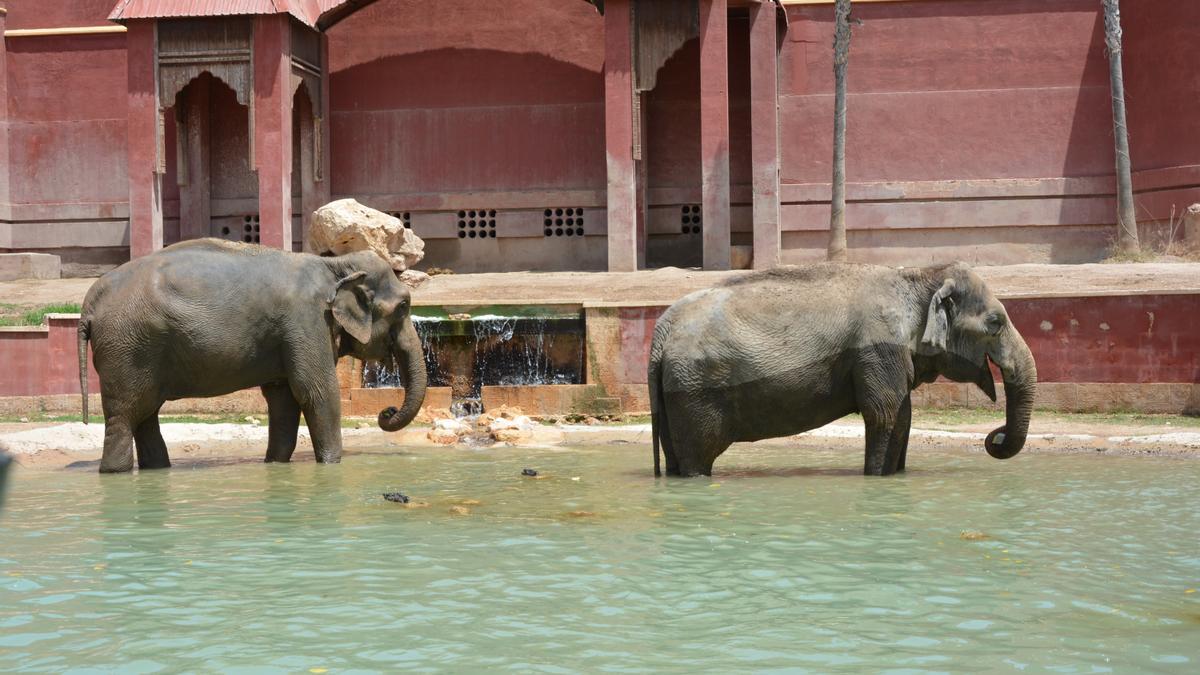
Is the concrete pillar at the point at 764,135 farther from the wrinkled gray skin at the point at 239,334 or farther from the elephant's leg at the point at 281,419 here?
the elephant's leg at the point at 281,419

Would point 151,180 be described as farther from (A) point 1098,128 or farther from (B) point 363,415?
(A) point 1098,128

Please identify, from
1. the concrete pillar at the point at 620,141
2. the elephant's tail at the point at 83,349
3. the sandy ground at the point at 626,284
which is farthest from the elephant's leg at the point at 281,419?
the concrete pillar at the point at 620,141

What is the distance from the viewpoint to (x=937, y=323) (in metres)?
10.7

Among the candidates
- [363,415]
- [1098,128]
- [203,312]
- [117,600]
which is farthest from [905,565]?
[1098,128]

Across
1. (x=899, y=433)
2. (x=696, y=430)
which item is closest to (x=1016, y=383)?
(x=899, y=433)

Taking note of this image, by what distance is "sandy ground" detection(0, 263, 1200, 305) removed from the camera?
19.5 metres

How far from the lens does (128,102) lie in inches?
1002

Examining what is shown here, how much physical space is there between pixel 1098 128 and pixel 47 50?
66.2 feet

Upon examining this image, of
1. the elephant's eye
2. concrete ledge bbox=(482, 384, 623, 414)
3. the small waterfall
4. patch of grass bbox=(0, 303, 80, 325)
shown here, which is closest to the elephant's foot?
concrete ledge bbox=(482, 384, 623, 414)

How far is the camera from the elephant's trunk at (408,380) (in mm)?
13023

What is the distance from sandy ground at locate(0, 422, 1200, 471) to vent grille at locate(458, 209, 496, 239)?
1119 centimetres

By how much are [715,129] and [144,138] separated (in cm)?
1023

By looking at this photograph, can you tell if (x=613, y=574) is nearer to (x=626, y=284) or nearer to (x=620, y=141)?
(x=626, y=284)

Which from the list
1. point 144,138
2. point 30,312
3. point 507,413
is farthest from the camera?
point 144,138
